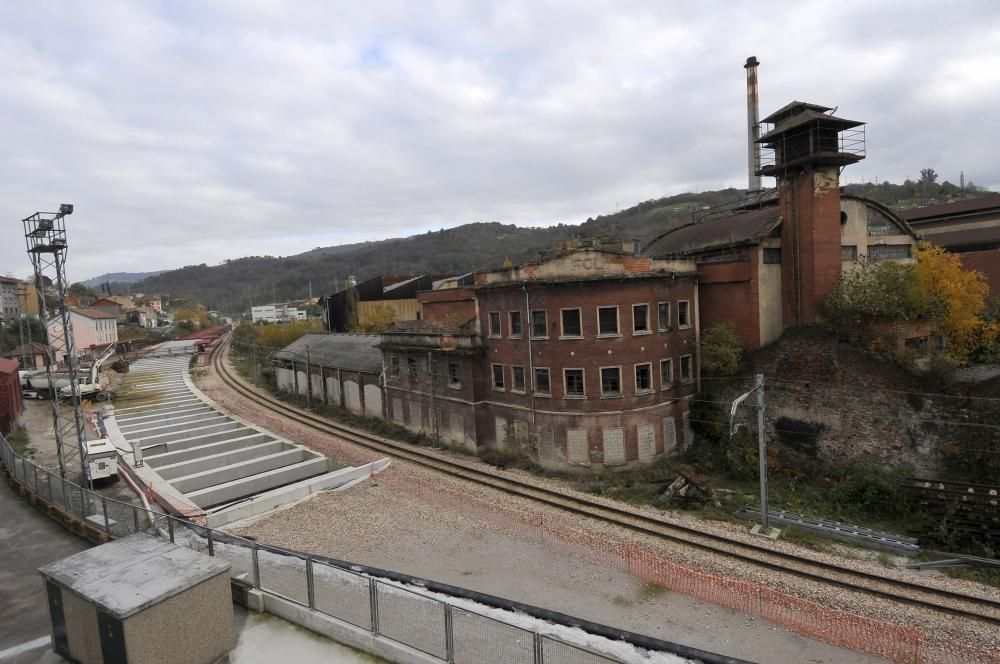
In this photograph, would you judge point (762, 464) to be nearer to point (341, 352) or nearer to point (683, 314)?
point (683, 314)

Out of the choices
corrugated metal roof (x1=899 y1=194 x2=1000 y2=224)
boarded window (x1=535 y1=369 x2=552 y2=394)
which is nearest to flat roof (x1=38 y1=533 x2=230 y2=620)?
boarded window (x1=535 y1=369 x2=552 y2=394)

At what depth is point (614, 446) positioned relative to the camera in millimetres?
25844

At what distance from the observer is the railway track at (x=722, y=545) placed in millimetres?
14883

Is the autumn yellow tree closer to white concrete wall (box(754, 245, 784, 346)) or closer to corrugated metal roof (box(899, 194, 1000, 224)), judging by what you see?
white concrete wall (box(754, 245, 784, 346))

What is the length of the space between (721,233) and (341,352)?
27.5 m

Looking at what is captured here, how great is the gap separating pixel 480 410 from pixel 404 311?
101ft

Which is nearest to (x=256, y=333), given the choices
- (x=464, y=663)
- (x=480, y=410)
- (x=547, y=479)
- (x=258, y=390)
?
(x=258, y=390)

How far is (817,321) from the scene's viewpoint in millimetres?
28609

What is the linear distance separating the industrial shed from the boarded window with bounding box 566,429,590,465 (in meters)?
14.5

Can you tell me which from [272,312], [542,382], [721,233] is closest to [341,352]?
[542,382]

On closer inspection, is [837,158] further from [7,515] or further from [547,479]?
[7,515]

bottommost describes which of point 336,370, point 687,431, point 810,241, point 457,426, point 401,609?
point 687,431

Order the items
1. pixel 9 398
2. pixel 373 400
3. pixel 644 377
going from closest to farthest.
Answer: pixel 644 377
pixel 9 398
pixel 373 400

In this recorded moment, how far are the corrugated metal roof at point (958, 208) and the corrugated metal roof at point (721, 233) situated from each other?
28.5 m
